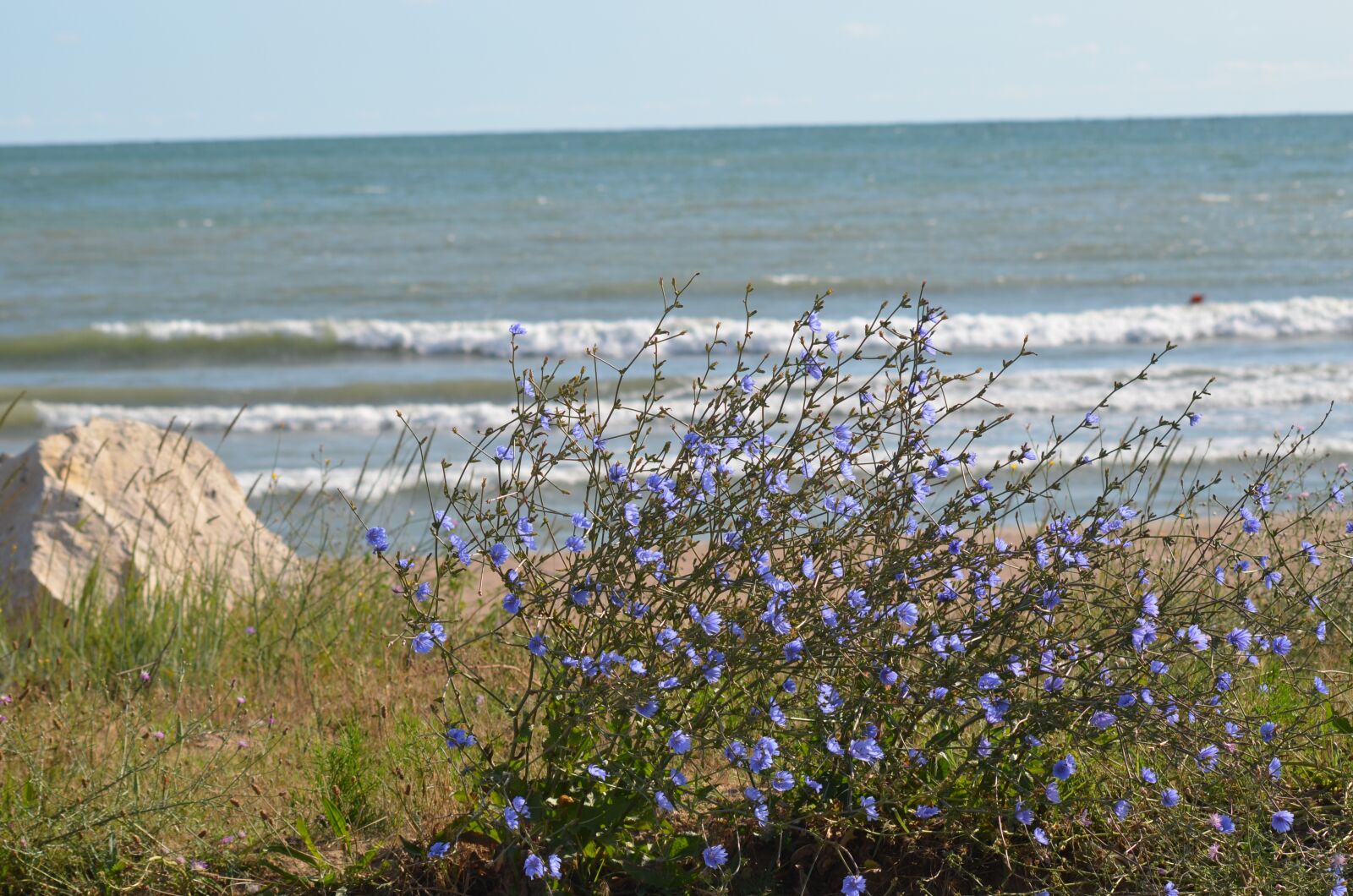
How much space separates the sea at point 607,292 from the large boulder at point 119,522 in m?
0.36

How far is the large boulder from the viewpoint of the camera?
439cm

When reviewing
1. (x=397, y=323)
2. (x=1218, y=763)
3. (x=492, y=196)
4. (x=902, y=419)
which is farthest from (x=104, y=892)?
(x=492, y=196)

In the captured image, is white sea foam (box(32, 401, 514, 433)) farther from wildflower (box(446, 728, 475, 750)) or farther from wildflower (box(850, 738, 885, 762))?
wildflower (box(850, 738, 885, 762))

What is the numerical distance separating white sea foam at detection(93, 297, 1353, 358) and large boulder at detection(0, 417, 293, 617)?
27.9 feet

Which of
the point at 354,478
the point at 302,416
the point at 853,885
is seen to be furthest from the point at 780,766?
the point at 302,416

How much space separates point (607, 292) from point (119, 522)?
13517mm

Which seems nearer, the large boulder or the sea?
the large boulder

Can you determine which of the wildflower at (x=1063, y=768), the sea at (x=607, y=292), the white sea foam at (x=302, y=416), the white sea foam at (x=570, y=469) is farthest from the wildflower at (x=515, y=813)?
the white sea foam at (x=302, y=416)

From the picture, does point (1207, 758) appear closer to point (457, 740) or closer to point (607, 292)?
point (457, 740)

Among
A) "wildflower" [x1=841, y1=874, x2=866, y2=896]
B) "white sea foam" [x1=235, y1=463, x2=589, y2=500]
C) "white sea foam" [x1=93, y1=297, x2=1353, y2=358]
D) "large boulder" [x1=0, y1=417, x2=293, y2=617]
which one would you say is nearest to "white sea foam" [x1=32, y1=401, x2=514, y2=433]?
"white sea foam" [x1=235, y1=463, x2=589, y2=500]

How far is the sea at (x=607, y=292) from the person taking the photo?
33.2 feet

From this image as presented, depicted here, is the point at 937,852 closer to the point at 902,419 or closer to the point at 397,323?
the point at 902,419

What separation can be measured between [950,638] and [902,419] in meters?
0.43

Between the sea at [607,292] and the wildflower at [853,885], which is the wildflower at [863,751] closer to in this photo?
the wildflower at [853,885]
